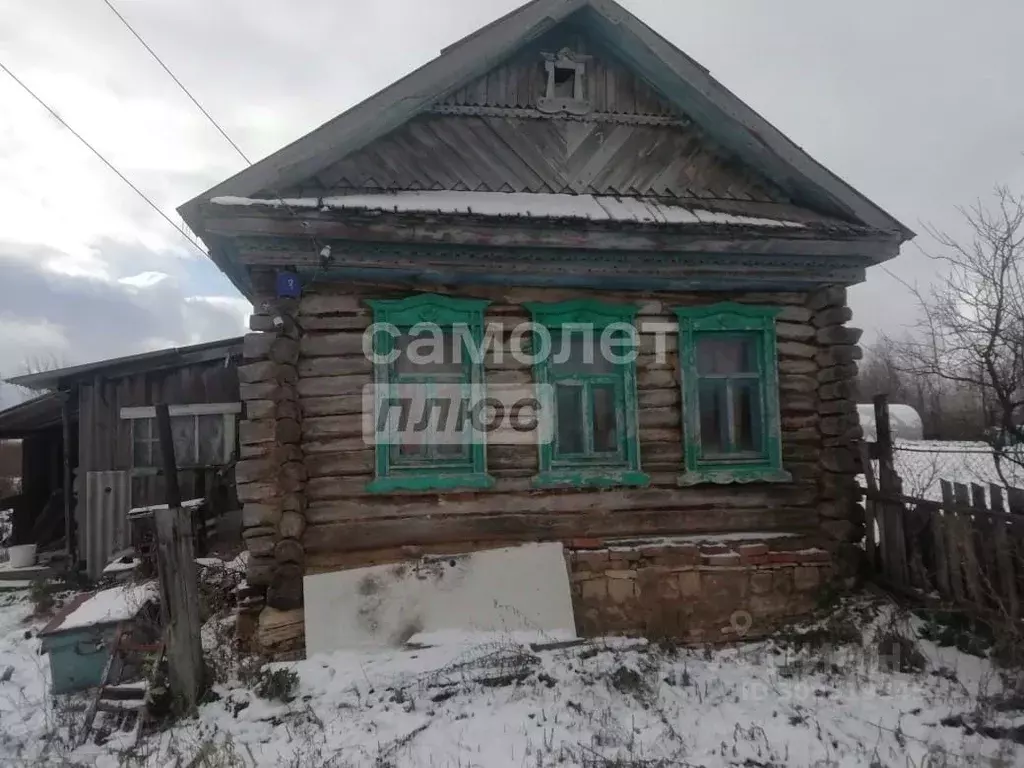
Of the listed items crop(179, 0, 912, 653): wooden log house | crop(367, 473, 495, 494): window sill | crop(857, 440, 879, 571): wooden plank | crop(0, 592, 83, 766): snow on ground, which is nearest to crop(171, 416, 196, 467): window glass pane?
crop(0, 592, 83, 766): snow on ground

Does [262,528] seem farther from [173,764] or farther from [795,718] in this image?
[795,718]

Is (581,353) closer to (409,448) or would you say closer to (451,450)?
(451,450)

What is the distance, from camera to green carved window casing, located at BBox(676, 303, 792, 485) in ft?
22.0

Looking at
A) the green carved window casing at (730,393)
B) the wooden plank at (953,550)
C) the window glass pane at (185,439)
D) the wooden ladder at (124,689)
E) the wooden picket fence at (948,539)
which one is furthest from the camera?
the window glass pane at (185,439)

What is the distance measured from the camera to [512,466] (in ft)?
21.0

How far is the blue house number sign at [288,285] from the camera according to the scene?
5.95m

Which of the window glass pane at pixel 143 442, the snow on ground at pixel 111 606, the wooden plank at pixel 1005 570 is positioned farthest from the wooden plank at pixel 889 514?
the window glass pane at pixel 143 442

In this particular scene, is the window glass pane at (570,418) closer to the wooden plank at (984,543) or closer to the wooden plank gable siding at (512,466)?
the wooden plank gable siding at (512,466)

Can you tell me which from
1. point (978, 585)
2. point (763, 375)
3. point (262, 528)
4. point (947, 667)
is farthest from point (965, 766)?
point (262, 528)

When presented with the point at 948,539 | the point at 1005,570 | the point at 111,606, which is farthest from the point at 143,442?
the point at 1005,570

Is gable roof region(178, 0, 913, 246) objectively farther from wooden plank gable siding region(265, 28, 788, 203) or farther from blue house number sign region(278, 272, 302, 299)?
blue house number sign region(278, 272, 302, 299)

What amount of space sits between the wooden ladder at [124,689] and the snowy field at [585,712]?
159 millimetres

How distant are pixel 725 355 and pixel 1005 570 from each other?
2917 mm

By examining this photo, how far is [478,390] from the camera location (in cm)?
634
